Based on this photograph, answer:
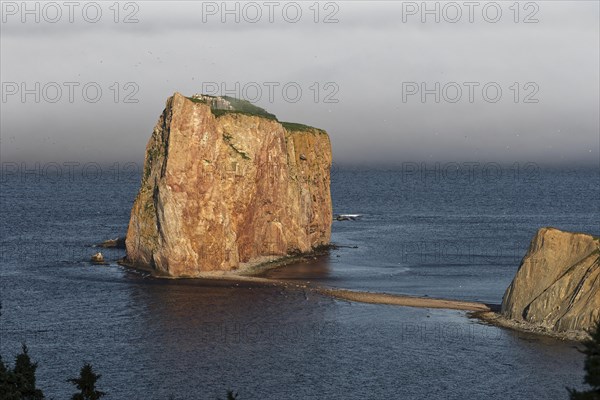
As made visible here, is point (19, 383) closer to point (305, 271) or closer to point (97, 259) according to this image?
point (305, 271)

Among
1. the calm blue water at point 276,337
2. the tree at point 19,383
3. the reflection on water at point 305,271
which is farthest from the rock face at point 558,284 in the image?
the tree at point 19,383

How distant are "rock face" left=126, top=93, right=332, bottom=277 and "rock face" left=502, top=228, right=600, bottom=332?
140 feet

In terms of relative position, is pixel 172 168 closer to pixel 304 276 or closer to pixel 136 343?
pixel 304 276

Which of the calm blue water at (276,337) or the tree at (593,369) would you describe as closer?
the tree at (593,369)

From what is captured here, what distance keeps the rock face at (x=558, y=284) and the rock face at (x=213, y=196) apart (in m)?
42.6

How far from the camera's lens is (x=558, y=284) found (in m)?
89.9

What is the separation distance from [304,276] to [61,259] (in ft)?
124

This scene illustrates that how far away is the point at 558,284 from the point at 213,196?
50.8m

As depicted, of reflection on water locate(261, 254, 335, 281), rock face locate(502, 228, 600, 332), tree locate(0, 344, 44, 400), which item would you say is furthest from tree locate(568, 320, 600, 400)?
reflection on water locate(261, 254, 335, 281)

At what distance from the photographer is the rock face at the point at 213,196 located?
12231 centimetres

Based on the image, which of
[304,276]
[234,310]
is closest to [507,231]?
[304,276]

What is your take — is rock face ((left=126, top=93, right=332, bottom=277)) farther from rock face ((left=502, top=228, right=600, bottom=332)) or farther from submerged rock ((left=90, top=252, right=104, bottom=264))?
rock face ((left=502, top=228, right=600, bottom=332))

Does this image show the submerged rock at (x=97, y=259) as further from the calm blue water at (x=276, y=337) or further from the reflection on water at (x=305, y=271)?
the reflection on water at (x=305, y=271)

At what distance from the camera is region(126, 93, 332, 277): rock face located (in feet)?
401
